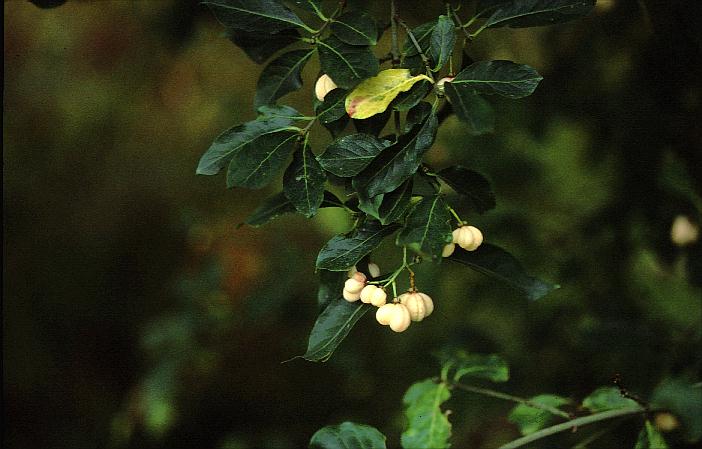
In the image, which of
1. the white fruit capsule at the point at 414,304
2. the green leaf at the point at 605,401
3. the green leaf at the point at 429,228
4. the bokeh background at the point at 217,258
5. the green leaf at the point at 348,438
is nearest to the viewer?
the green leaf at the point at 429,228

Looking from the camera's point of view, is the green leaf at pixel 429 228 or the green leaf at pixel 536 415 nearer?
the green leaf at pixel 429 228

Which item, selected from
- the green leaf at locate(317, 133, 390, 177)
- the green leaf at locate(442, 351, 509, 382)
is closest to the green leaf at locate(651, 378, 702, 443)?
the green leaf at locate(442, 351, 509, 382)

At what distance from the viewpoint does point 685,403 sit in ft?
2.83

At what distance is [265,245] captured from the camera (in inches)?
62.9

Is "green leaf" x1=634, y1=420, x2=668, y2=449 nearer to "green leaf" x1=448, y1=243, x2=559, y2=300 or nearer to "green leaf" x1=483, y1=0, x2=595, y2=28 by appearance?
"green leaf" x1=448, y1=243, x2=559, y2=300

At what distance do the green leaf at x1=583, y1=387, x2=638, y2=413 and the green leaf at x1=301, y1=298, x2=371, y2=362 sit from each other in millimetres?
390

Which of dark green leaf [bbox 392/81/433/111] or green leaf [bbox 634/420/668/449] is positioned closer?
dark green leaf [bbox 392/81/433/111]

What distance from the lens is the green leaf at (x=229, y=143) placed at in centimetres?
62

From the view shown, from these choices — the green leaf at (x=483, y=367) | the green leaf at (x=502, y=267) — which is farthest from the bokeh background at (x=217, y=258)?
the green leaf at (x=502, y=267)

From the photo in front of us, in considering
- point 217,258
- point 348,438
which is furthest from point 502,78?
point 217,258

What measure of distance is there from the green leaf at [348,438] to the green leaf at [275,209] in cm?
25

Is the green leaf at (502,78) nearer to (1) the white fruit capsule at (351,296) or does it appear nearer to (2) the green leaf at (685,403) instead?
(1) the white fruit capsule at (351,296)

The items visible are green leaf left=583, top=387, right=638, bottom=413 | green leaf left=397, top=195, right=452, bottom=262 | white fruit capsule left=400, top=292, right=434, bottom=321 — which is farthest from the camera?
green leaf left=583, top=387, right=638, bottom=413

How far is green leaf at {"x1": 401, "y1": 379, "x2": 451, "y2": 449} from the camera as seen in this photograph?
0.84 m
